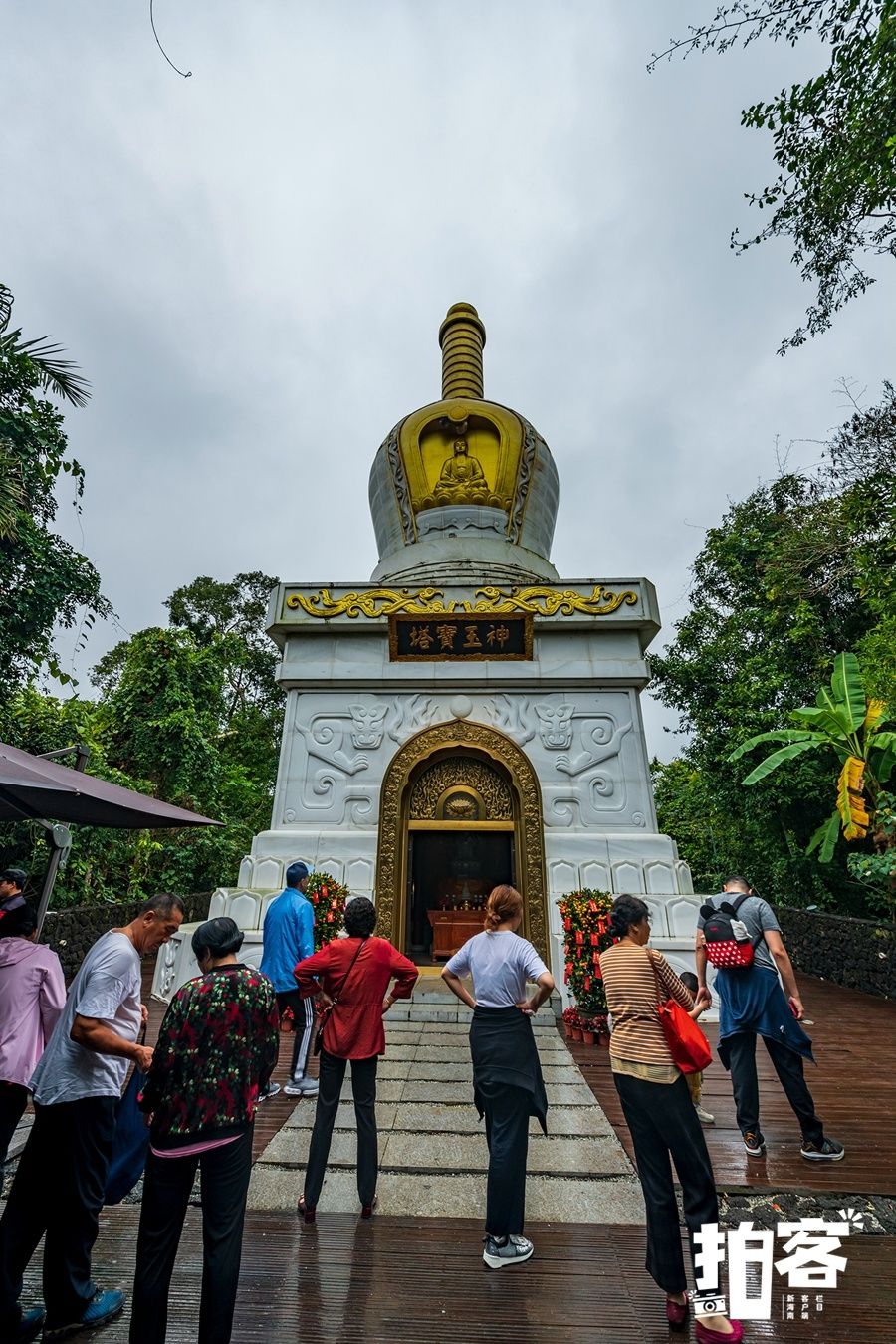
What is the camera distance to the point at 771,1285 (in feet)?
8.30

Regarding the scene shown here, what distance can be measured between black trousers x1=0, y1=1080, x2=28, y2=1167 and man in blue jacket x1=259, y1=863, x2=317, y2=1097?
1.92 metres

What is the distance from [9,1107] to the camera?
2752 mm

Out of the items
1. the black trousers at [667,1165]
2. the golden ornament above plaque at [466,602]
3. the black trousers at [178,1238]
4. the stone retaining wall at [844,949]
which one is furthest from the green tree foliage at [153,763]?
the stone retaining wall at [844,949]

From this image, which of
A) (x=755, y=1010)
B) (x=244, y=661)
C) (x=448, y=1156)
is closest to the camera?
(x=448, y=1156)

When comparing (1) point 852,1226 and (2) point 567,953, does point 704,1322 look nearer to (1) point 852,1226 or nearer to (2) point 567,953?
(1) point 852,1226

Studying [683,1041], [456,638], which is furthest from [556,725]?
[683,1041]

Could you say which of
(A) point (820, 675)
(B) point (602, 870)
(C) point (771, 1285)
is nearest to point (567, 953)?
(B) point (602, 870)

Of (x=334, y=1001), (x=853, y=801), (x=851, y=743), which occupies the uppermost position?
(x=851, y=743)

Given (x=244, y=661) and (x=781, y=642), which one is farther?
(x=244, y=661)

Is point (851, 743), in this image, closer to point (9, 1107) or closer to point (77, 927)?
point (9, 1107)

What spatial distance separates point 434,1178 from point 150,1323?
5.91 ft

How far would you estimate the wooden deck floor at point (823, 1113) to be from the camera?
11.3ft

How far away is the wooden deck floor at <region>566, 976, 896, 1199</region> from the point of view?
11.3 ft

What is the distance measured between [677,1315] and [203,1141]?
1.86 metres
